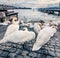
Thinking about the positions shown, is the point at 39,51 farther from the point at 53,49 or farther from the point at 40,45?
the point at 53,49

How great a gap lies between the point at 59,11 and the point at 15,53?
19814mm

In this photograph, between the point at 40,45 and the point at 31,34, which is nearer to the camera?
the point at 40,45

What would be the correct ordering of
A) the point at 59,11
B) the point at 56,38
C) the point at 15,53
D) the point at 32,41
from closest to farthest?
1. the point at 15,53
2. the point at 32,41
3. the point at 56,38
4. the point at 59,11

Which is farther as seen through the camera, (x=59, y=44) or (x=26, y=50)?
(x=59, y=44)

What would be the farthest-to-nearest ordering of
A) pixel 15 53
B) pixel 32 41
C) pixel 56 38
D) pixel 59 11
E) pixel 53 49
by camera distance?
1. pixel 59 11
2. pixel 56 38
3. pixel 32 41
4. pixel 53 49
5. pixel 15 53

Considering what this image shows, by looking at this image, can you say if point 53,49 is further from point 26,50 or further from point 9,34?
point 9,34


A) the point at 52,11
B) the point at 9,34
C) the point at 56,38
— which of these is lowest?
the point at 52,11

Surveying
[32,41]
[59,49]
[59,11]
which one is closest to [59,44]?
[59,49]

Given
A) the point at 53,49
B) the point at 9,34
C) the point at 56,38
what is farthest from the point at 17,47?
the point at 56,38

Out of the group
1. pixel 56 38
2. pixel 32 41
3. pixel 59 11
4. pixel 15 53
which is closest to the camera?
pixel 15 53

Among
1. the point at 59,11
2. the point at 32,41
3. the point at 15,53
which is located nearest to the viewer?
the point at 15,53

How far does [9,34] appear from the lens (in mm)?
5887

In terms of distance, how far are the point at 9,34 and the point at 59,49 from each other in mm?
1802

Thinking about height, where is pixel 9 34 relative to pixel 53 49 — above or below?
above
